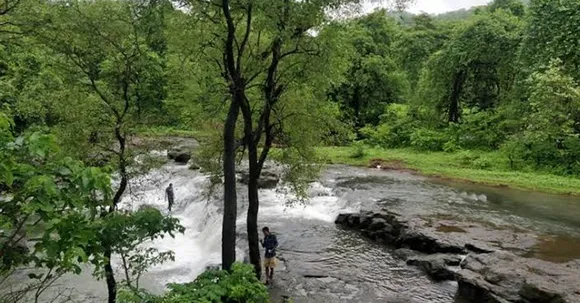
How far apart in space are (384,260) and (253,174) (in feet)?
21.1

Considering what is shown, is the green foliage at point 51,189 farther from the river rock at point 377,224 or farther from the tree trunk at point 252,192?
the river rock at point 377,224

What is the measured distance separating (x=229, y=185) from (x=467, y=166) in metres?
26.6

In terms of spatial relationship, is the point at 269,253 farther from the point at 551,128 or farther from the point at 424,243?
the point at 551,128

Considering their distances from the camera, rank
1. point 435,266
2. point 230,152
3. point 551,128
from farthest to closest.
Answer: point 551,128, point 435,266, point 230,152

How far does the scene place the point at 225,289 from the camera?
378 inches

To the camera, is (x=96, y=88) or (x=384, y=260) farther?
(x=384, y=260)

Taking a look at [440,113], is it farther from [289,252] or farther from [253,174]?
[253,174]

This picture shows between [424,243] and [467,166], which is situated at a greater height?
[467,166]

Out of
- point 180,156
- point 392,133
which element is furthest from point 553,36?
point 180,156

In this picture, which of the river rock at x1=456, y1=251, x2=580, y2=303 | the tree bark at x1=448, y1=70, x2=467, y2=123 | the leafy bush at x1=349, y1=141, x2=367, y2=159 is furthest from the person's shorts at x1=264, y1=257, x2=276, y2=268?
the tree bark at x1=448, y1=70, x2=467, y2=123

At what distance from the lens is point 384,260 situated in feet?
55.2

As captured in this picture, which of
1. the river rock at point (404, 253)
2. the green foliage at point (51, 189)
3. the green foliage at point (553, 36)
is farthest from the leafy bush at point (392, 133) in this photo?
the green foliage at point (51, 189)

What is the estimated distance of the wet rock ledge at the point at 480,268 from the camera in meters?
11.9

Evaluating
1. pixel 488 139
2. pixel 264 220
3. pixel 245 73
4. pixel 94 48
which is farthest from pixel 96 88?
pixel 488 139
